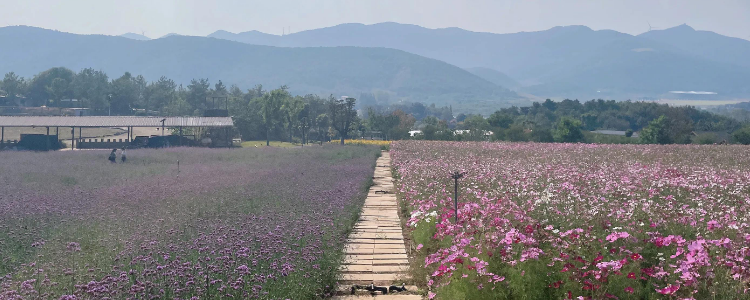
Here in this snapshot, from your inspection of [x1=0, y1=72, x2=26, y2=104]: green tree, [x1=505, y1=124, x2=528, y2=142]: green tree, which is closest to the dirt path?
[x1=505, y1=124, x2=528, y2=142]: green tree

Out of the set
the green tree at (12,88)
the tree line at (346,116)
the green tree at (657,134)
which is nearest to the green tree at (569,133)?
the tree line at (346,116)

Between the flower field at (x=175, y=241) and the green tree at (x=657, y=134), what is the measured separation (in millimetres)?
39974

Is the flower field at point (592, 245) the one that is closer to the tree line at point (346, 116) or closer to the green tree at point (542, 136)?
the tree line at point (346, 116)

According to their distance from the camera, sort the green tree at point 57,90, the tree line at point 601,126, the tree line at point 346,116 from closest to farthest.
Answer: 1. the tree line at point 601,126
2. the tree line at point 346,116
3. the green tree at point 57,90

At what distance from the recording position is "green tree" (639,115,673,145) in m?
49.0

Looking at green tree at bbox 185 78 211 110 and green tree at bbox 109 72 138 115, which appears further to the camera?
green tree at bbox 185 78 211 110

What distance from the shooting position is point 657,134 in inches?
1961

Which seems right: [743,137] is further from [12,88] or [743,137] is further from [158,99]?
[12,88]

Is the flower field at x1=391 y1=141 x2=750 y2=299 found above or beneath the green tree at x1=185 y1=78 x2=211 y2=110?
beneath

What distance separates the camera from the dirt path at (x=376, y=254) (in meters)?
8.58

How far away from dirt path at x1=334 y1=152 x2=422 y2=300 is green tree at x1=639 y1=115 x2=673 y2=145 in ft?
129

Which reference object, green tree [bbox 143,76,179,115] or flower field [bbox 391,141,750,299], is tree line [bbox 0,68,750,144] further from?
flower field [bbox 391,141,750,299]

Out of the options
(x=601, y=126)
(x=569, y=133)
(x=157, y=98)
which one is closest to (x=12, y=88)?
(x=157, y=98)

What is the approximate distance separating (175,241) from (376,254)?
3.51m
